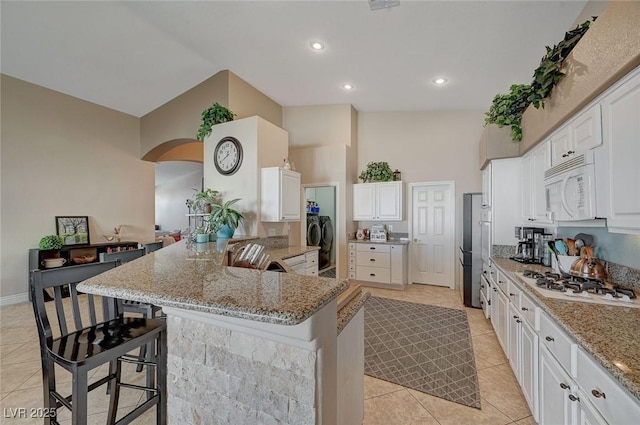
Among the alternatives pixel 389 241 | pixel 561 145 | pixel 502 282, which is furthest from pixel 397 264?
pixel 561 145

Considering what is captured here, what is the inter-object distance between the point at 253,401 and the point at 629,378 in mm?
1209

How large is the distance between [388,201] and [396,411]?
3728 millimetres

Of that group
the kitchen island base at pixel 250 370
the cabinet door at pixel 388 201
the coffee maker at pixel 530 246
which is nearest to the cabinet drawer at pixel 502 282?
the coffee maker at pixel 530 246

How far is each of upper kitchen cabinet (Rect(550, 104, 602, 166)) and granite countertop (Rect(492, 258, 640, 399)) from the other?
36.1 inches

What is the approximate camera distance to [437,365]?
2.45m

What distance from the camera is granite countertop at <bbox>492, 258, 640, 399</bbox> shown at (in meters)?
0.88

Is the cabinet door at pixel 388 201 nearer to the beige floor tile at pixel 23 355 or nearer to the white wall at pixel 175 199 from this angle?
the beige floor tile at pixel 23 355

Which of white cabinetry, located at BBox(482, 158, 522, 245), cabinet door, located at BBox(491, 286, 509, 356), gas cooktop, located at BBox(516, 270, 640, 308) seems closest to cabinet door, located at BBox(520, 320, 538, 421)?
gas cooktop, located at BBox(516, 270, 640, 308)

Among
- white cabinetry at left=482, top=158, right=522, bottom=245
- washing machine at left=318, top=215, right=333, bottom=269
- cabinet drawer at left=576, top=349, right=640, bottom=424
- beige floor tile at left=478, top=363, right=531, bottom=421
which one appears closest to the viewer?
cabinet drawer at left=576, top=349, right=640, bottom=424

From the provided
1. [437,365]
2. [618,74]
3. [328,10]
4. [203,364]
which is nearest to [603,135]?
[618,74]

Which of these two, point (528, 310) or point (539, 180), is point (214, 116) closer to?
point (539, 180)

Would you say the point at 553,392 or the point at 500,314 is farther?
the point at 500,314

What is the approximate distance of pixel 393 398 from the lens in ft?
6.67

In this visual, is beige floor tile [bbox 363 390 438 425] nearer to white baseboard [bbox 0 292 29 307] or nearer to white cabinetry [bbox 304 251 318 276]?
white cabinetry [bbox 304 251 318 276]
